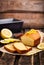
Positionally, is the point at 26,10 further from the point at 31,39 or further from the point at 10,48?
the point at 10,48

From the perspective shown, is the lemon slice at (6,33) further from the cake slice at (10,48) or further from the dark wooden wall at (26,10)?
the dark wooden wall at (26,10)

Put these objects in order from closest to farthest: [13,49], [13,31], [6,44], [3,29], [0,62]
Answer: [0,62] → [13,49] → [6,44] → [3,29] → [13,31]

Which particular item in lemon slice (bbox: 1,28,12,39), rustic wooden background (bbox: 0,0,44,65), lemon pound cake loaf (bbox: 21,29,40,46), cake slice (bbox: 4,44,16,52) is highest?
cake slice (bbox: 4,44,16,52)

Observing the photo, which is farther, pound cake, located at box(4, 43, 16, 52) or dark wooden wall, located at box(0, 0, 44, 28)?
dark wooden wall, located at box(0, 0, 44, 28)

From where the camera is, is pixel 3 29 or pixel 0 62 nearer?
pixel 0 62

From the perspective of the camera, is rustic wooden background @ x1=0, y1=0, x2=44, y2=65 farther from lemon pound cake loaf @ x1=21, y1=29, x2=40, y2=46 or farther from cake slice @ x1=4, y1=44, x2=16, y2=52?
cake slice @ x1=4, y1=44, x2=16, y2=52

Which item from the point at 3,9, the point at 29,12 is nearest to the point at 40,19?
the point at 29,12

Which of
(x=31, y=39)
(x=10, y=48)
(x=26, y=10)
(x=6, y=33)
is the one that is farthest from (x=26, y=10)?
(x=10, y=48)

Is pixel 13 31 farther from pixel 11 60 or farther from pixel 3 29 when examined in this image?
pixel 11 60

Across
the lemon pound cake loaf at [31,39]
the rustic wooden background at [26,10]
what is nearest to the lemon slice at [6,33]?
the lemon pound cake loaf at [31,39]

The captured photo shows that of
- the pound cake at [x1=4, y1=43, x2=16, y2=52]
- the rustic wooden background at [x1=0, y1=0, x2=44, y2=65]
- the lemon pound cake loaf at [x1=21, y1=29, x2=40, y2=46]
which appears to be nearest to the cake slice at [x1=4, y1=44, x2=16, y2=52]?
the pound cake at [x1=4, y1=43, x2=16, y2=52]

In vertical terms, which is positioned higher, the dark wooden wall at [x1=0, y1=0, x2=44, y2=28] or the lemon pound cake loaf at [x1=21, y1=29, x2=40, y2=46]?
the lemon pound cake loaf at [x1=21, y1=29, x2=40, y2=46]
